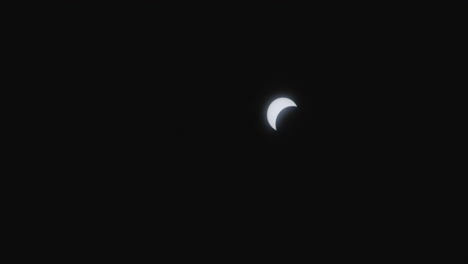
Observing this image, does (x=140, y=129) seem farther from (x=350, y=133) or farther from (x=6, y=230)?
(x=350, y=133)

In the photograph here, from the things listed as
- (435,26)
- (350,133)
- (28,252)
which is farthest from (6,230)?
(435,26)

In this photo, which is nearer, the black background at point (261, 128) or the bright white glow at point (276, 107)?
the bright white glow at point (276, 107)

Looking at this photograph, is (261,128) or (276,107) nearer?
(276,107)

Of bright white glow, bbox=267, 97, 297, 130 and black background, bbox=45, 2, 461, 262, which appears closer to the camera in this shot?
bright white glow, bbox=267, 97, 297, 130
